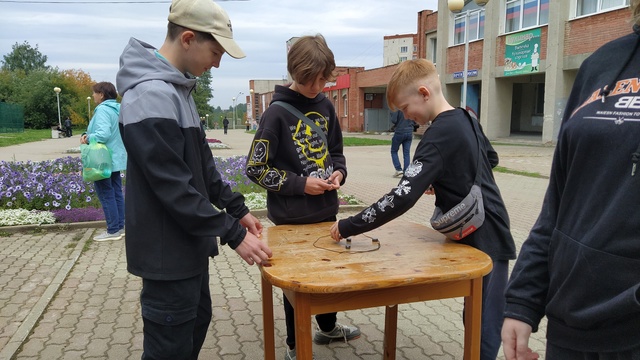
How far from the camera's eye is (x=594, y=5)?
1958 centimetres

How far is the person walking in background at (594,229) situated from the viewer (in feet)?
3.83

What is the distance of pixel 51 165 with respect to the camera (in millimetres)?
9711

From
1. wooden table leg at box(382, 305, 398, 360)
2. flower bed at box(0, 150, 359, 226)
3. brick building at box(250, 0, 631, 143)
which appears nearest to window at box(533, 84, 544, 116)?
brick building at box(250, 0, 631, 143)

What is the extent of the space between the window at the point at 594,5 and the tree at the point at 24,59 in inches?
3129

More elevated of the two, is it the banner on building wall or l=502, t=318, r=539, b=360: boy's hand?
the banner on building wall

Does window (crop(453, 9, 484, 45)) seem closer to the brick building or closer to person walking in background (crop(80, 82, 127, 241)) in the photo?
the brick building

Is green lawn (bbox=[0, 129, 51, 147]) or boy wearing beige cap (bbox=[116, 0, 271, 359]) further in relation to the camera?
green lawn (bbox=[0, 129, 51, 147])

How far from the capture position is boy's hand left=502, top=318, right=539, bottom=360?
1435 mm

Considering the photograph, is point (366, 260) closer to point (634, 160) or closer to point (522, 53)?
point (634, 160)

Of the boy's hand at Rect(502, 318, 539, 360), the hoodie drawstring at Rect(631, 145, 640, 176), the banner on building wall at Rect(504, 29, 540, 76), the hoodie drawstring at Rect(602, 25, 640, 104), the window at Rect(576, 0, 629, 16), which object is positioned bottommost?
the boy's hand at Rect(502, 318, 539, 360)

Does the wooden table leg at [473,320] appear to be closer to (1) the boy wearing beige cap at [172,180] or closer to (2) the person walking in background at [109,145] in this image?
(1) the boy wearing beige cap at [172,180]

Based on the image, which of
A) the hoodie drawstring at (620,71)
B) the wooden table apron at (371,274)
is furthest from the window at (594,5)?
the hoodie drawstring at (620,71)

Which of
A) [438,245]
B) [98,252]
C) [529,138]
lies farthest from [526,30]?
[438,245]

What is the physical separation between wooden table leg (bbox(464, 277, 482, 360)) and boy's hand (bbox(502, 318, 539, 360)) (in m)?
0.60
